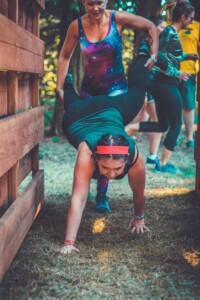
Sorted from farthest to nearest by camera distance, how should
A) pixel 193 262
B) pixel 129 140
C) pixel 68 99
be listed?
pixel 68 99
pixel 129 140
pixel 193 262

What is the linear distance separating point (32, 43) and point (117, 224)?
4.83 feet

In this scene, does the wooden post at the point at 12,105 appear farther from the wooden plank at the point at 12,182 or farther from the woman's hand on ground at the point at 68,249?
the woman's hand on ground at the point at 68,249

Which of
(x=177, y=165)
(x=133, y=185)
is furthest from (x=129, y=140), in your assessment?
(x=177, y=165)

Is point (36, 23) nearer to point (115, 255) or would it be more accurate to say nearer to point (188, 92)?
point (115, 255)

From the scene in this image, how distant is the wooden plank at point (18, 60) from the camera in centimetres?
245

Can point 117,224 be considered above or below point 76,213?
below

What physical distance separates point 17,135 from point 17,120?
3.4 inches

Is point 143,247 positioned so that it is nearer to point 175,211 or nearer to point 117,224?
point 117,224

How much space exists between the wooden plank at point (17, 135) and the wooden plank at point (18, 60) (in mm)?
278

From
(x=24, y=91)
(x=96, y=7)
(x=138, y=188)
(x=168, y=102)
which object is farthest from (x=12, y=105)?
(x=168, y=102)

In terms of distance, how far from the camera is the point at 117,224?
373cm

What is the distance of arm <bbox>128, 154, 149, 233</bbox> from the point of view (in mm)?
3311

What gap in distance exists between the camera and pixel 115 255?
10.0ft

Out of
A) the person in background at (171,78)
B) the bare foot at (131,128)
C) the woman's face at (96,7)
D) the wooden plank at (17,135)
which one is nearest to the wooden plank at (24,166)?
the wooden plank at (17,135)
